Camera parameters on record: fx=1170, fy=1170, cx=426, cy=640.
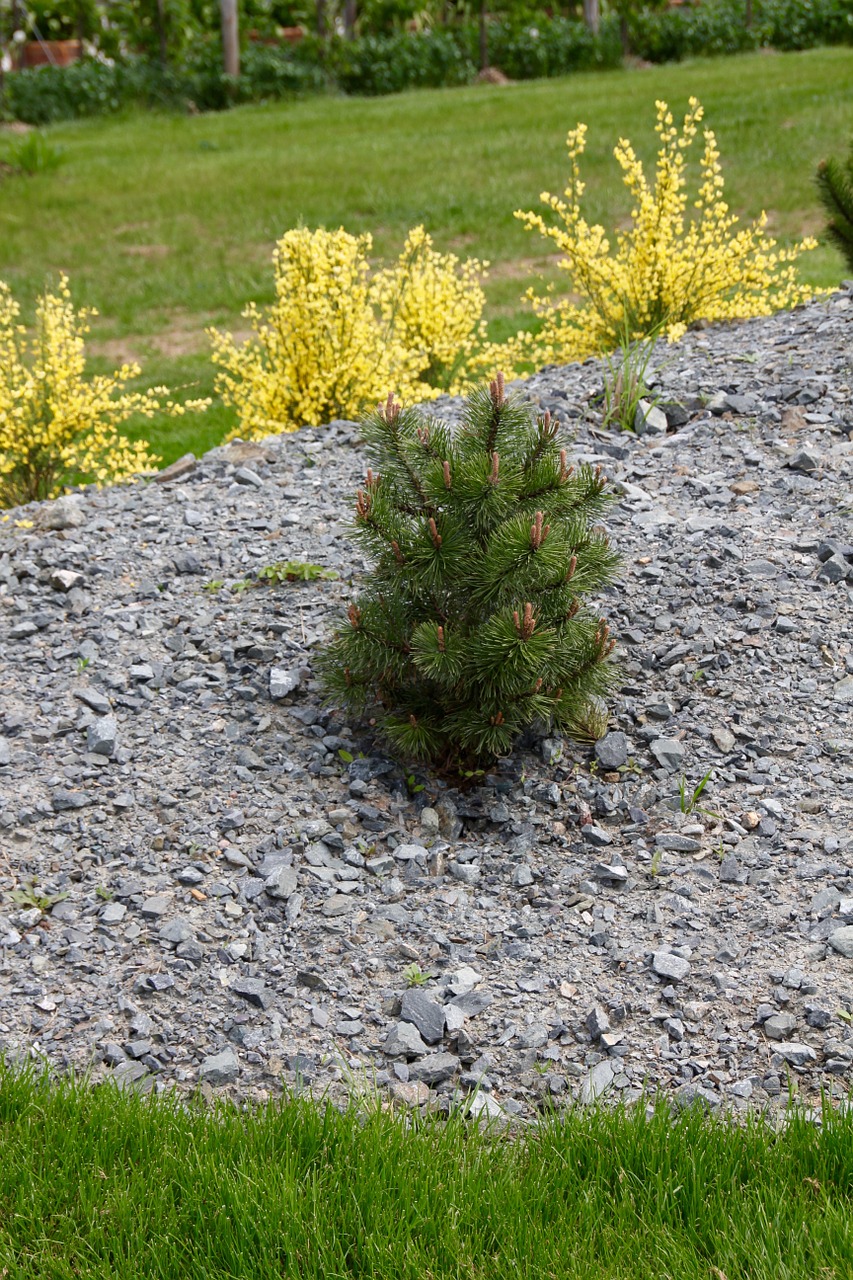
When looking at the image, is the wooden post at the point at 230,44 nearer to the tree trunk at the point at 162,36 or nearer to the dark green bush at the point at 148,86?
the dark green bush at the point at 148,86

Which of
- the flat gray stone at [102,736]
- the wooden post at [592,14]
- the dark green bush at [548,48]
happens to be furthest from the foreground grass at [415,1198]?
the wooden post at [592,14]

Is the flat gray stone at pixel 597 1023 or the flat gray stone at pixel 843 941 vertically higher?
the flat gray stone at pixel 843 941

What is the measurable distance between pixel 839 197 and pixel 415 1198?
4818 mm

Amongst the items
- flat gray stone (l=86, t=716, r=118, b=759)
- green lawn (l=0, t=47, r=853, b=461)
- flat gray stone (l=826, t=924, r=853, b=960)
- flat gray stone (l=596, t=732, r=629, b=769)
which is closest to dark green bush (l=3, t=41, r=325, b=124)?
green lawn (l=0, t=47, r=853, b=461)

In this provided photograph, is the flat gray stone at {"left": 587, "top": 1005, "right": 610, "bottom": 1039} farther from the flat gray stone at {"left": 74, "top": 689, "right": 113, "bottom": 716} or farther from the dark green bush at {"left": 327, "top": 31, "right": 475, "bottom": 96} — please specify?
the dark green bush at {"left": 327, "top": 31, "right": 475, "bottom": 96}

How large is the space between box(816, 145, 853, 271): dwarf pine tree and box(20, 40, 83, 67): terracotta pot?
80.4 feet

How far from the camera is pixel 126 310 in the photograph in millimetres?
11648

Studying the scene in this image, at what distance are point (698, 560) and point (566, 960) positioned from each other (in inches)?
63.8

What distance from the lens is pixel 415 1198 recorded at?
2.20m

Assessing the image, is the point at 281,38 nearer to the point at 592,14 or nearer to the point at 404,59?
the point at 404,59

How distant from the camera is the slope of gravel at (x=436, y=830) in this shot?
8.67 feet

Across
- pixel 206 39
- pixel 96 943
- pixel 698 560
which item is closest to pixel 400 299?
pixel 698 560

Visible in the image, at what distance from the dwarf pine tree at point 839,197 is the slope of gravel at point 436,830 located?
131 centimetres

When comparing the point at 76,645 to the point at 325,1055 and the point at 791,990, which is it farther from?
the point at 791,990
